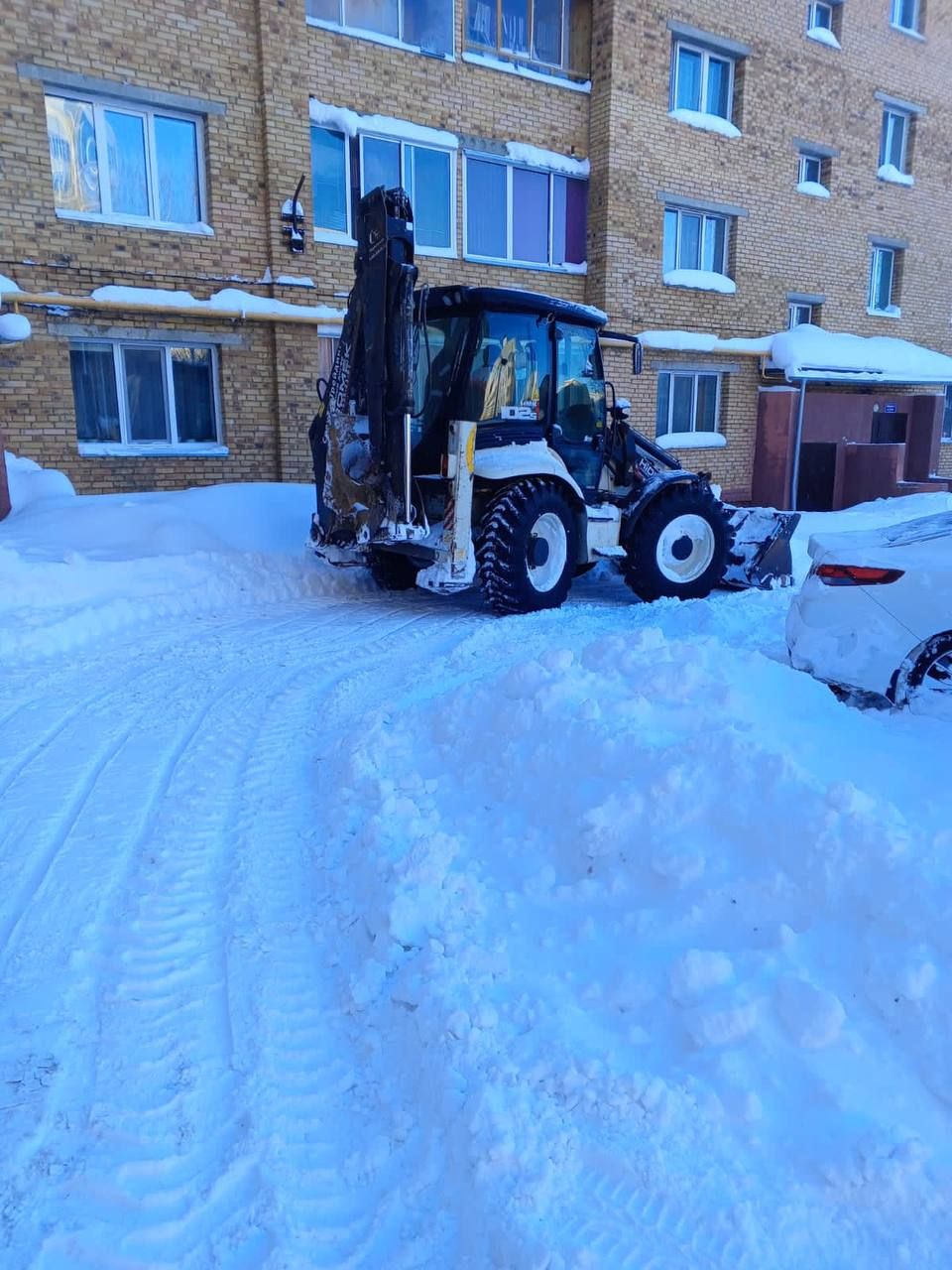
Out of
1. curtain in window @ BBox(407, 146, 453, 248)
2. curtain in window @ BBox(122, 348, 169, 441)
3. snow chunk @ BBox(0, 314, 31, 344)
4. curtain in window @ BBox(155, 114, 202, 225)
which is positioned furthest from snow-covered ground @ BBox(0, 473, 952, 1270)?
curtain in window @ BBox(407, 146, 453, 248)

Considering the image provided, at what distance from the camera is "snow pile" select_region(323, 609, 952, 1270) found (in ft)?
6.43

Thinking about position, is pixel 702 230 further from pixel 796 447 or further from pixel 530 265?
pixel 796 447

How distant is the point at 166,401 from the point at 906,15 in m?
17.1

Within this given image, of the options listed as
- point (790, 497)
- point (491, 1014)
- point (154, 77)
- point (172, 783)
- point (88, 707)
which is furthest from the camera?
point (790, 497)

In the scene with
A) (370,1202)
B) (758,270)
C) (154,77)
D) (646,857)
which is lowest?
(370,1202)

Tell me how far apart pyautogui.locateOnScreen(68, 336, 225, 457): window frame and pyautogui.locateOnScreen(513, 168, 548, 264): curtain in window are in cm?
548

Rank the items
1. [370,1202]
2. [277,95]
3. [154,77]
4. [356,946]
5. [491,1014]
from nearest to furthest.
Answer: [370,1202] < [491,1014] < [356,946] < [154,77] < [277,95]

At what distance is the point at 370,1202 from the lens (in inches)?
80.7

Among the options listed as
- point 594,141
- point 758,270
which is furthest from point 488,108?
point 758,270

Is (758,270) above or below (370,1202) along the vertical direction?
above

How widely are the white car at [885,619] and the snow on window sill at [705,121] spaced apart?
1303cm

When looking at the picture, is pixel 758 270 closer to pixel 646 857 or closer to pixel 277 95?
pixel 277 95

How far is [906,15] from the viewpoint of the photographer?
17969 millimetres

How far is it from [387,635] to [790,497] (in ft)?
37.9
